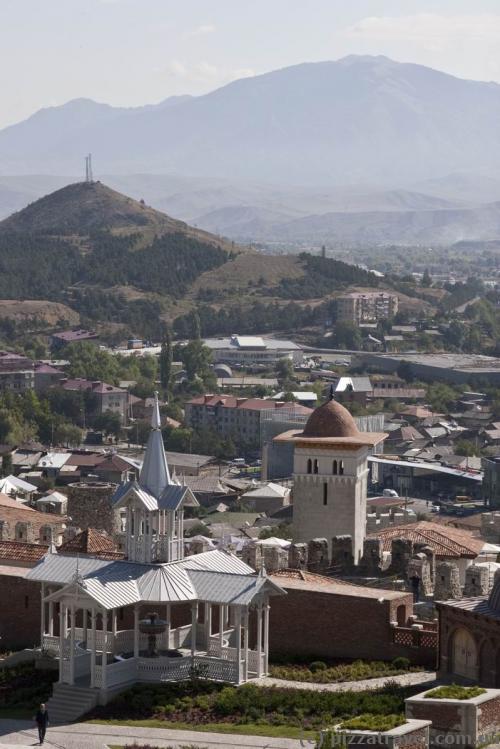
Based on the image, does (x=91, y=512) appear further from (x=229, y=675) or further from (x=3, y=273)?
(x=3, y=273)

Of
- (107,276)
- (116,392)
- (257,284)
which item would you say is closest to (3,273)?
(107,276)

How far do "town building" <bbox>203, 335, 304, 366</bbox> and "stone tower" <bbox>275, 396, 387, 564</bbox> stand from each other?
117m

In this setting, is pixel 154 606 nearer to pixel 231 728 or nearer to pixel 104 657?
pixel 104 657

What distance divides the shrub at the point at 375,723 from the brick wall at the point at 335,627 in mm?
5175

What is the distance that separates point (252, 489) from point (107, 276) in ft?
347

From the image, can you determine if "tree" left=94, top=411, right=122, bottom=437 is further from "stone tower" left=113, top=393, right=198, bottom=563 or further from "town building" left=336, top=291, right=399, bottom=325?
"stone tower" left=113, top=393, right=198, bottom=563

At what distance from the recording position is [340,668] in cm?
2794

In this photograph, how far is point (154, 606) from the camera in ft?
95.3

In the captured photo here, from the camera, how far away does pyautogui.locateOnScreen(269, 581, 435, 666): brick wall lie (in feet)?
92.7

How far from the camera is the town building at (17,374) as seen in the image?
455 ft

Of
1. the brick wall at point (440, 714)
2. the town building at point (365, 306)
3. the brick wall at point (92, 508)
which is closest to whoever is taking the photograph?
the brick wall at point (440, 714)

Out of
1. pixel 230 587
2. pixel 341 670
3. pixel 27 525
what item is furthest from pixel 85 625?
pixel 27 525

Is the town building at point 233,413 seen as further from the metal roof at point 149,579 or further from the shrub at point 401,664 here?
the shrub at point 401,664

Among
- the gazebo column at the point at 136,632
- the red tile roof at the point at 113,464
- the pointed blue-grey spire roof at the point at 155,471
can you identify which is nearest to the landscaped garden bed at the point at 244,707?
the gazebo column at the point at 136,632
